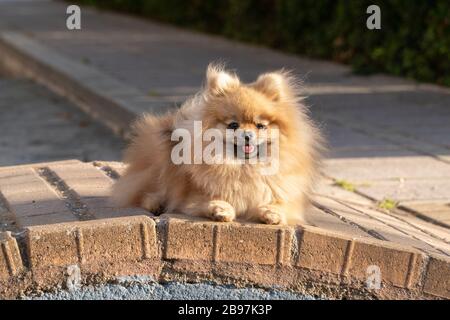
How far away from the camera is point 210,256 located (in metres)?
4.70

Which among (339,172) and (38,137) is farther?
(38,137)

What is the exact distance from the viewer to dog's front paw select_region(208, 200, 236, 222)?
4.64m

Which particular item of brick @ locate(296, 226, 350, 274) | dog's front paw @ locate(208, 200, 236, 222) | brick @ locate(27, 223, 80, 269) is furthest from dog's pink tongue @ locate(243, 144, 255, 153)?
brick @ locate(27, 223, 80, 269)

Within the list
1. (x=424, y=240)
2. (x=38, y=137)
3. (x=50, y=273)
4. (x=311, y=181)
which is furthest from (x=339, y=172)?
(x=38, y=137)

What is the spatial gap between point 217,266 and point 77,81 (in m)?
7.55

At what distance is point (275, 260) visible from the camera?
186 inches

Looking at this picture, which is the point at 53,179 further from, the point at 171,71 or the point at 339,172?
the point at 171,71

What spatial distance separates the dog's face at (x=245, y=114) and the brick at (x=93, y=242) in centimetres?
58

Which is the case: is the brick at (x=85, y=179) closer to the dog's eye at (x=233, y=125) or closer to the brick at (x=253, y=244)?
the brick at (x=253, y=244)

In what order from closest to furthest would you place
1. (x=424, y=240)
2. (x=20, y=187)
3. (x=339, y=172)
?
(x=424, y=240)
(x=20, y=187)
(x=339, y=172)

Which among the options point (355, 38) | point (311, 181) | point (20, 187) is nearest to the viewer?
point (311, 181)

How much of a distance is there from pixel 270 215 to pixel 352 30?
29.3ft

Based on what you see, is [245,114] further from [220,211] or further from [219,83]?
[220,211]

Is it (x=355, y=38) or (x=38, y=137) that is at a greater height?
(x=355, y=38)
